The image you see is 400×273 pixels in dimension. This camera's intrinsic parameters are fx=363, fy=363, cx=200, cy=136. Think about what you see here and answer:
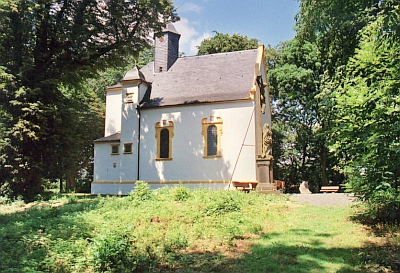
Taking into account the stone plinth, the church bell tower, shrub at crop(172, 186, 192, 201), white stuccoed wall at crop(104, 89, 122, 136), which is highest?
the church bell tower

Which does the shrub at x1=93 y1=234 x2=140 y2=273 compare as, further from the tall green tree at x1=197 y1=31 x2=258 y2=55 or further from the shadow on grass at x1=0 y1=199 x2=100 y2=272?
the tall green tree at x1=197 y1=31 x2=258 y2=55

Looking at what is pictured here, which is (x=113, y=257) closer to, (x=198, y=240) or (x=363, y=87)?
(x=198, y=240)

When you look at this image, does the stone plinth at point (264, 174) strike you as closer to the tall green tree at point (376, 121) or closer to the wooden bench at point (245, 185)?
the wooden bench at point (245, 185)

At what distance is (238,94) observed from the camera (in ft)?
69.4

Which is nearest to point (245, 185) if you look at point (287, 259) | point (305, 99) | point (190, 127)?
point (190, 127)

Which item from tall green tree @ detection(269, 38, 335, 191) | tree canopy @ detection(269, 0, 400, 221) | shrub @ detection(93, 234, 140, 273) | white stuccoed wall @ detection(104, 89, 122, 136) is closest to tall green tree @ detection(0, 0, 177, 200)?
white stuccoed wall @ detection(104, 89, 122, 136)

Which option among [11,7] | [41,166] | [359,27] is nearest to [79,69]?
[11,7]

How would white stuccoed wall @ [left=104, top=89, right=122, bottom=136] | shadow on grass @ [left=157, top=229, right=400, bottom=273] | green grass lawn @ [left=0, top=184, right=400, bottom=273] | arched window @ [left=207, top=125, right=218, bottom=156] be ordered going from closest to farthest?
shadow on grass @ [left=157, top=229, right=400, bottom=273]
green grass lawn @ [left=0, top=184, right=400, bottom=273]
arched window @ [left=207, top=125, right=218, bottom=156]
white stuccoed wall @ [left=104, top=89, right=122, bottom=136]

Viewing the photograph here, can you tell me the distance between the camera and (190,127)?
21984mm

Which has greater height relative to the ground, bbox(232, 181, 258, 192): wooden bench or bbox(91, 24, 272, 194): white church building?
bbox(91, 24, 272, 194): white church building

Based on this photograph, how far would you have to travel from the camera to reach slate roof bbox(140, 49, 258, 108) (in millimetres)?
21875

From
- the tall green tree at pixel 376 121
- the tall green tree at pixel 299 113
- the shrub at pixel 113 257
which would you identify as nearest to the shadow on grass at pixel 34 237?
the shrub at pixel 113 257

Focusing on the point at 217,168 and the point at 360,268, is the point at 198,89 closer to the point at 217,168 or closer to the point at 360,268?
the point at 217,168

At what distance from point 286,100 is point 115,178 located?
1676cm
